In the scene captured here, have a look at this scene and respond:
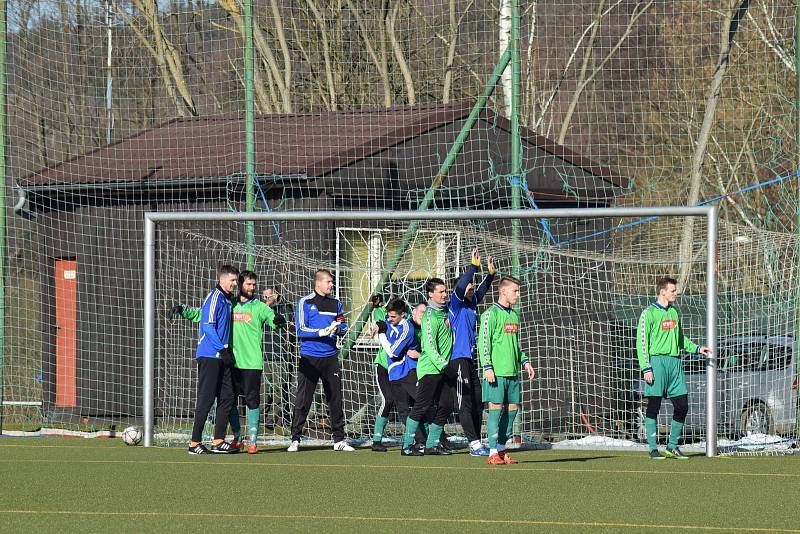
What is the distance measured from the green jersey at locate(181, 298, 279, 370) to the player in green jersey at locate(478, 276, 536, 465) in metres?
2.31

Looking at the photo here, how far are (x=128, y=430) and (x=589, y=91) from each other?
7.68 meters

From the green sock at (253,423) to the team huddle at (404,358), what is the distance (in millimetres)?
12

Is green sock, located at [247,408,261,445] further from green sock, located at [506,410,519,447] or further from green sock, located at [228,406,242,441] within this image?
green sock, located at [506,410,519,447]

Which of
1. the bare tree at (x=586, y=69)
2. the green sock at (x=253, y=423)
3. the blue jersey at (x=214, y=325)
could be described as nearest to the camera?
the blue jersey at (x=214, y=325)

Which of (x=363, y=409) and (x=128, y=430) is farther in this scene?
(x=363, y=409)

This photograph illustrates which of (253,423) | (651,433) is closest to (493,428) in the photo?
(651,433)

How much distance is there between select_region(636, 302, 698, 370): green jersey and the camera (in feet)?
41.6

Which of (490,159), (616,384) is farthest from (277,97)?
(616,384)

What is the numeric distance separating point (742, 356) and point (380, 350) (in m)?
4.08

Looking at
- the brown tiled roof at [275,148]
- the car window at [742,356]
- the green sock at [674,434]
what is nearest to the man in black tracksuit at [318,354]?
the green sock at [674,434]

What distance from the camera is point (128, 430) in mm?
13766

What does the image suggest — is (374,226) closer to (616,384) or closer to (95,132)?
(616,384)

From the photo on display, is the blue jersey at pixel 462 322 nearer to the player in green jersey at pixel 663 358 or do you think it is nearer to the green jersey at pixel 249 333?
the player in green jersey at pixel 663 358

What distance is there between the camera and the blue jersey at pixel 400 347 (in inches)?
532
